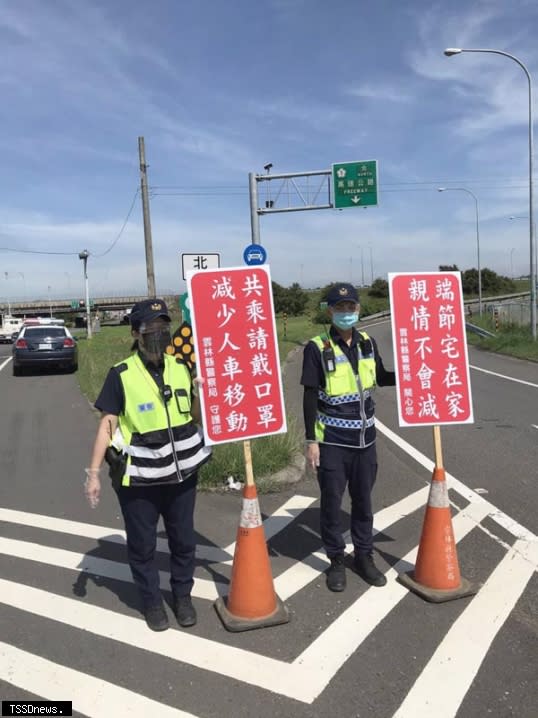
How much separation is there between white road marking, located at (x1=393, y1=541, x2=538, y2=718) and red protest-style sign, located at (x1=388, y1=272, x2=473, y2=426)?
1091 mm

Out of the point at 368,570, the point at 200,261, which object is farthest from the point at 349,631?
the point at 200,261

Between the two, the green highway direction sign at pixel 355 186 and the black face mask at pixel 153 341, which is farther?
the green highway direction sign at pixel 355 186

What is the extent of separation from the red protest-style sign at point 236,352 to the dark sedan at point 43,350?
1420 cm

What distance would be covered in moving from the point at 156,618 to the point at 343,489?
1432 mm

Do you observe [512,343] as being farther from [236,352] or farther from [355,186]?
[236,352]

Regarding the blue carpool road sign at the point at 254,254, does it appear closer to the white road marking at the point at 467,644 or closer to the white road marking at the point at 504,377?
the white road marking at the point at 504,377

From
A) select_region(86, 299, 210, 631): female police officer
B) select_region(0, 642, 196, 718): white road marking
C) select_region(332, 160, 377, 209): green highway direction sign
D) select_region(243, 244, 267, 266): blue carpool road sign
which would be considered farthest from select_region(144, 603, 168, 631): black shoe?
select_region(332, 160, 377, 209): green highway direction sign

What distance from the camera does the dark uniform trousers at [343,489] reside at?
151 inches

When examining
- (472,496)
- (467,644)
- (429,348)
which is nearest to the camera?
(467,644)

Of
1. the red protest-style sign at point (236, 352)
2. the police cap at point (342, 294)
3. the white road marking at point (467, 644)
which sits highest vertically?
the police cap at point (342, 294)

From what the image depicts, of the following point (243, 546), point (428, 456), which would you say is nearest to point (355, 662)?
point (243, 546)

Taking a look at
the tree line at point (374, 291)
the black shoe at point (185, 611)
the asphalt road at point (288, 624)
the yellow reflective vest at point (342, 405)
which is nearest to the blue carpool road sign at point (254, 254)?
the asphalt road at point (288, 624)

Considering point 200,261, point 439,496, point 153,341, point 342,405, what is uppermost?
point 200,261

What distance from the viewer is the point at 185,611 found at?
3.43m
